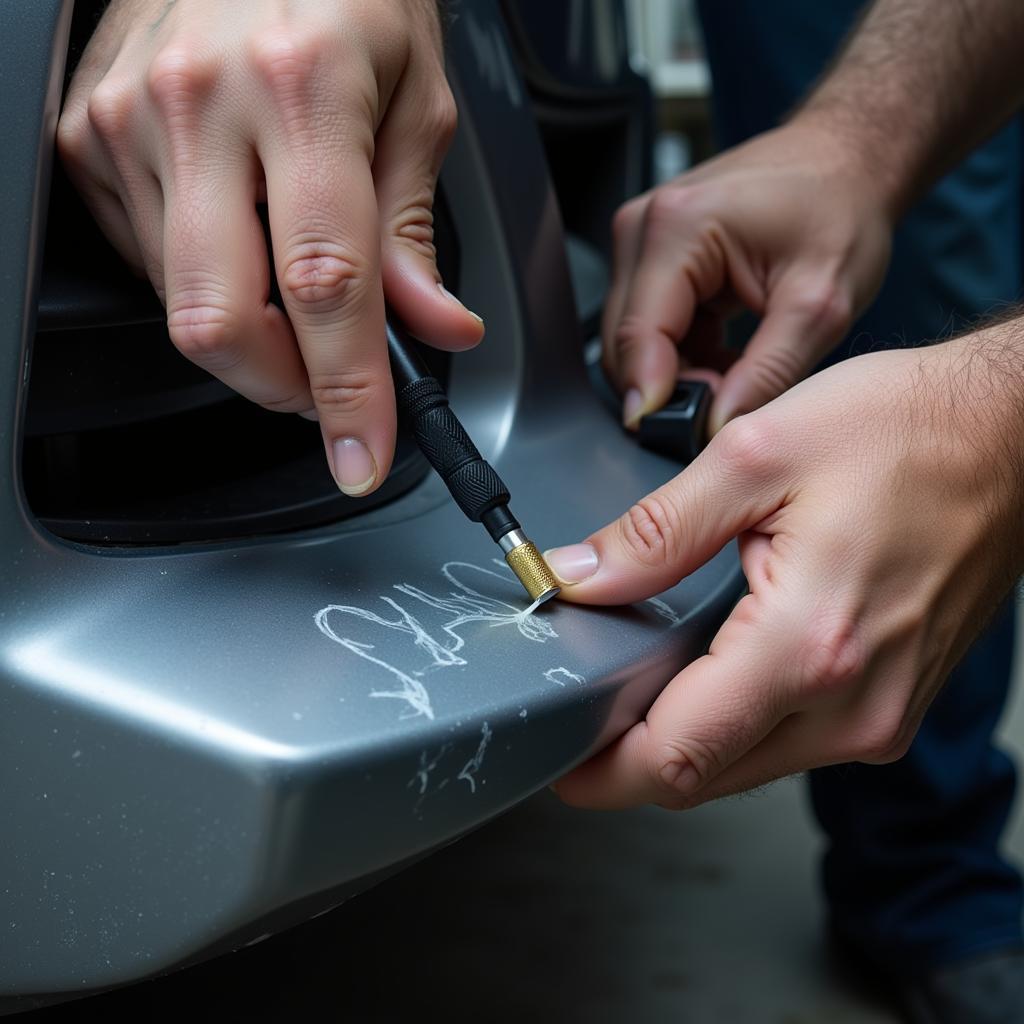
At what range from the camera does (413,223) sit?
60cm

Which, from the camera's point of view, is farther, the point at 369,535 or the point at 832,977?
the point at 832,977

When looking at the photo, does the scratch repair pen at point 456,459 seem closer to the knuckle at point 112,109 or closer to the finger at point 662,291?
the knuckle at point 112,109

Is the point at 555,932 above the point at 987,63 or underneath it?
underneath

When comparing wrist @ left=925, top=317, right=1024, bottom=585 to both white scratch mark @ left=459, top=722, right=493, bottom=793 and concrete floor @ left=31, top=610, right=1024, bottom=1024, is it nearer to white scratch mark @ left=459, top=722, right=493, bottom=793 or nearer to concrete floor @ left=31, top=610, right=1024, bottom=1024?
white scratch mark @ left=459, top=722, right=493, bottom=793

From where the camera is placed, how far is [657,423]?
2.90 feet

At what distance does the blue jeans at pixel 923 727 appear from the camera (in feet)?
4.17

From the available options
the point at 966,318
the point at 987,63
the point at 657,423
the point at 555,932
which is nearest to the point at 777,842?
the point at 555,932

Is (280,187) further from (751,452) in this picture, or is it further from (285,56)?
(751,452)

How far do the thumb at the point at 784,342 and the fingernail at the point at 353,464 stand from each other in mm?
412

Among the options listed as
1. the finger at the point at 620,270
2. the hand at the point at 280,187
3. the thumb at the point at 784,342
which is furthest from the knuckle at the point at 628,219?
the hand at the point at 280,187

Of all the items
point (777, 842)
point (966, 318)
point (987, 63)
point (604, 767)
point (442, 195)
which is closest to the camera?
point (604, 767)

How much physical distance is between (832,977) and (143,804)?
97 centimetres

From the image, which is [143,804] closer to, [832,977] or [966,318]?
[832,977]

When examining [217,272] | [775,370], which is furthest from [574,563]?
[775,370]
